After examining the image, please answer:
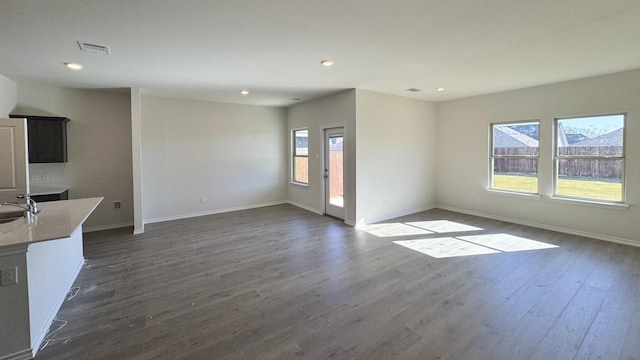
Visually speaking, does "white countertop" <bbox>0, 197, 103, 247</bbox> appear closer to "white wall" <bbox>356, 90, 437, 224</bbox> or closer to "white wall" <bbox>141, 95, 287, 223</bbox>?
"white wall" <bbox>141, 95, 287, 223</bbox>

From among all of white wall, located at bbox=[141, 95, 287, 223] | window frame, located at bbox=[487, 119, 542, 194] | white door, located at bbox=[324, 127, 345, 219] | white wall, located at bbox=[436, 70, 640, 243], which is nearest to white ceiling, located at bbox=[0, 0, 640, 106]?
white wall, located at bbox=[436, 70, 640, 243]

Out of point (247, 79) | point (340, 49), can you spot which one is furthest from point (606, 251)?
point (247, 79)

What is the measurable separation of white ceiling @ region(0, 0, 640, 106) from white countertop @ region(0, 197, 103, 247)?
166 cm

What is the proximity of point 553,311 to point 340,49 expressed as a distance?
3276 millimetres

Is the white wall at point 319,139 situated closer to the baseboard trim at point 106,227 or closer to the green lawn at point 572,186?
the green lawn at point 572,186

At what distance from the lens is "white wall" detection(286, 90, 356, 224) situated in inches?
216

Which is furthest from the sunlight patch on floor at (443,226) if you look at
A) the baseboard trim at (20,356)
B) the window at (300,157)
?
the baseboard trim at (20,356)

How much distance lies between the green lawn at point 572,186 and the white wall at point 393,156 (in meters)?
1.53

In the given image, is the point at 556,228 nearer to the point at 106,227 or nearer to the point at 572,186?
the point at 572,186

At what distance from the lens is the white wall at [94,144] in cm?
492

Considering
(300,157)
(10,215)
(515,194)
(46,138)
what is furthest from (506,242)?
(46,138)

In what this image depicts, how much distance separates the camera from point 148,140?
5.86 m

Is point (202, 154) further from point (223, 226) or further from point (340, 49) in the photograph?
point (340, 49)

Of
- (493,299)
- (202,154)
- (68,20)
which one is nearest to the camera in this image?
(68,20)
